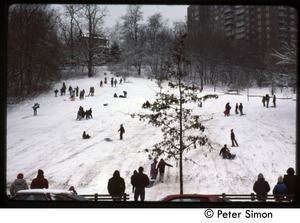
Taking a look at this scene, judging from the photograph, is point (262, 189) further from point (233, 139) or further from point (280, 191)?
point (233, 139)

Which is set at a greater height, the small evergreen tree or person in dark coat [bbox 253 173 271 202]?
the small evergreen tree

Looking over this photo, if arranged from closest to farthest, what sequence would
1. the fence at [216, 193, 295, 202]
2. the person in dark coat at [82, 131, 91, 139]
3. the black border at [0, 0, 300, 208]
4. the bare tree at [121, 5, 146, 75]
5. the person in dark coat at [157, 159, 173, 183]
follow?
the black border at [0, 0, 300, 208]
the fence at [216, 193, 295, 202]
the person in dark coat at [157, 159, 173, 183]
the bare tree at [121, 5, 146, 75]
the person in dark coat at [82, 131, 91, 139]

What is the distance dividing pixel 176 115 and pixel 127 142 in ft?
10.6

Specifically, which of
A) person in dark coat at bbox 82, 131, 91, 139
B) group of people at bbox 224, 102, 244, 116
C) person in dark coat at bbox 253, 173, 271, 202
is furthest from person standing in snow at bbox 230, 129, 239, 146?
person in dark coat at bbox 82, 131, 91, 139

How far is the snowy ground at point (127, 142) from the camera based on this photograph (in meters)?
6.56

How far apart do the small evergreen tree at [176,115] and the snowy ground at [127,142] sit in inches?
19.4

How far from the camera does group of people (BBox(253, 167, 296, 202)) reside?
4984 millimetres

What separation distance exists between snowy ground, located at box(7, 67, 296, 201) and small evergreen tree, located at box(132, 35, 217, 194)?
49 cm

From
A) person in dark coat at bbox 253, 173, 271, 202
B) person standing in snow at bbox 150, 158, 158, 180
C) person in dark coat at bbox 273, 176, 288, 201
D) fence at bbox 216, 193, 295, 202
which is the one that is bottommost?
person standing in snow at bbox 150, 158, 158, 180

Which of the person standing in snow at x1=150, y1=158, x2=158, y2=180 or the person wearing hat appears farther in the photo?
the person standing in snow at x1=150, y1=158, x2=158, y2=180

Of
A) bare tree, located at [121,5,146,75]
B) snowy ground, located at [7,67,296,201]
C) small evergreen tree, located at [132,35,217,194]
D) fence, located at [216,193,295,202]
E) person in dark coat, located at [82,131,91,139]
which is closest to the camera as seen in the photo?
fence, located at [216,193,295,202]

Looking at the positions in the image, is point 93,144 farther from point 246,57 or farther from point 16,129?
point 246,57

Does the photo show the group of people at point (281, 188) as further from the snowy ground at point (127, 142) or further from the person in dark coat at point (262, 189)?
the snowy ground at point (127, 142)

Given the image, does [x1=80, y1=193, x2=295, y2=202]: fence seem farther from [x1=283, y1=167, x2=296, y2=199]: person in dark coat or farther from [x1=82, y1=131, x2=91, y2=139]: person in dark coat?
[x1=82, y1=131, x2=91, y2=139]: person in dark coat
